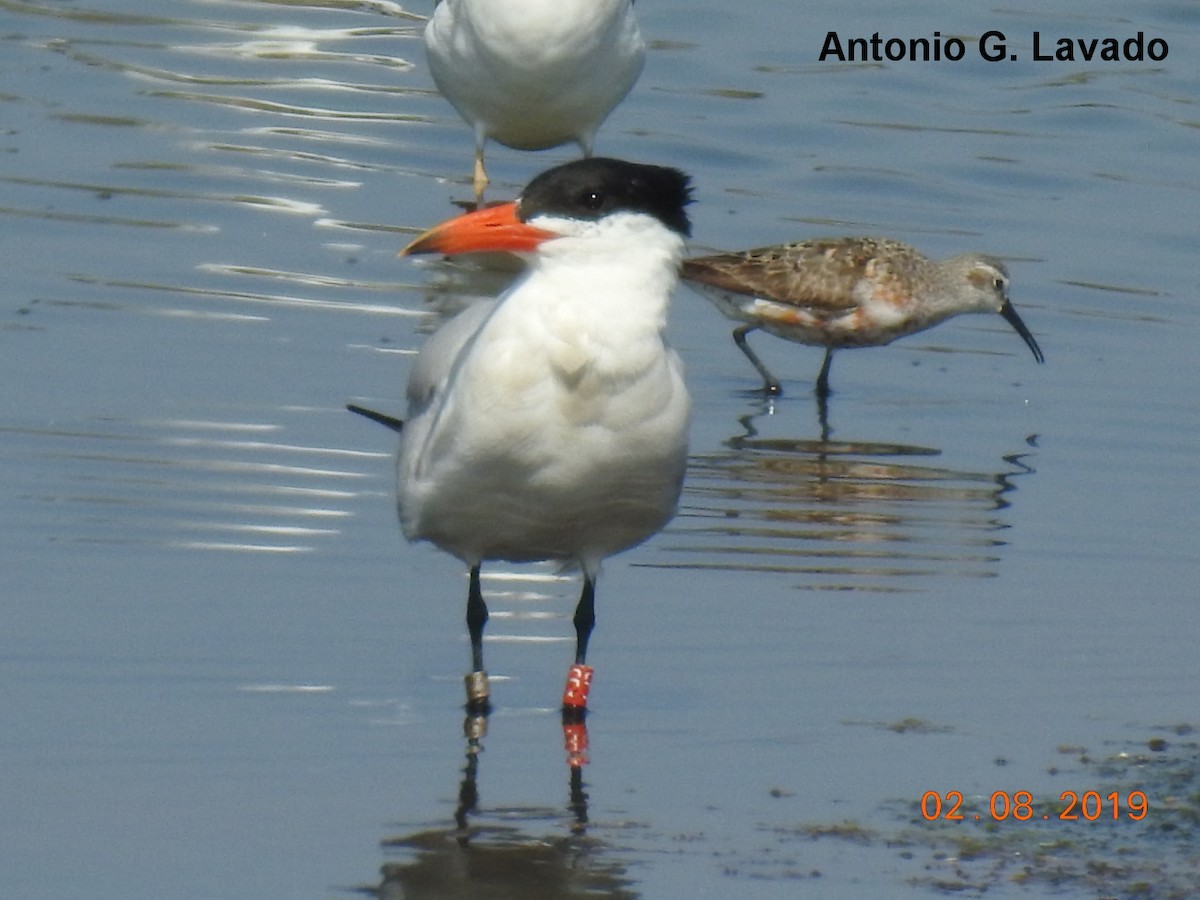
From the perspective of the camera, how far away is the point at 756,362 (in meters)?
11.8

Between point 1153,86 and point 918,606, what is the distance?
11.3 meters

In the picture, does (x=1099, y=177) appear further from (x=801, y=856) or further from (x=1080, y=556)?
(x=801, y=856)

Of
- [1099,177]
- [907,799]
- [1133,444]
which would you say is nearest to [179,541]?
[907,799]

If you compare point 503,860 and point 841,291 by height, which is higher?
point 841,291

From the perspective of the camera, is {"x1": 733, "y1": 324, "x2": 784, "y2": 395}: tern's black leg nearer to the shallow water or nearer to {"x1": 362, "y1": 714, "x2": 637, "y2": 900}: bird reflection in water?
the shallow water

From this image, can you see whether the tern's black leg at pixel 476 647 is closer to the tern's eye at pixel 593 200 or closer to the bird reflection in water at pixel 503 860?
the bird reflection in water at pixel 503 860

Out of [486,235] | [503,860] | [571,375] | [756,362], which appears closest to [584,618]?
[571,375]

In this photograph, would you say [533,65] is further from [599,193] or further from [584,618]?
[599,193]

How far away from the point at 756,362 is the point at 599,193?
16.3 feet

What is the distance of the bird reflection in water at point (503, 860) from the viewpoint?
598 cm

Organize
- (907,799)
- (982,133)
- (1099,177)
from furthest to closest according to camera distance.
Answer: (982,133)
(1099,177)
(907,799)

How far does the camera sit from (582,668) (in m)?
7.32

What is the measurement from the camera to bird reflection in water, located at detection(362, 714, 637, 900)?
19.6 feet

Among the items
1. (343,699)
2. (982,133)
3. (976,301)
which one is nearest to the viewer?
(343,699)
